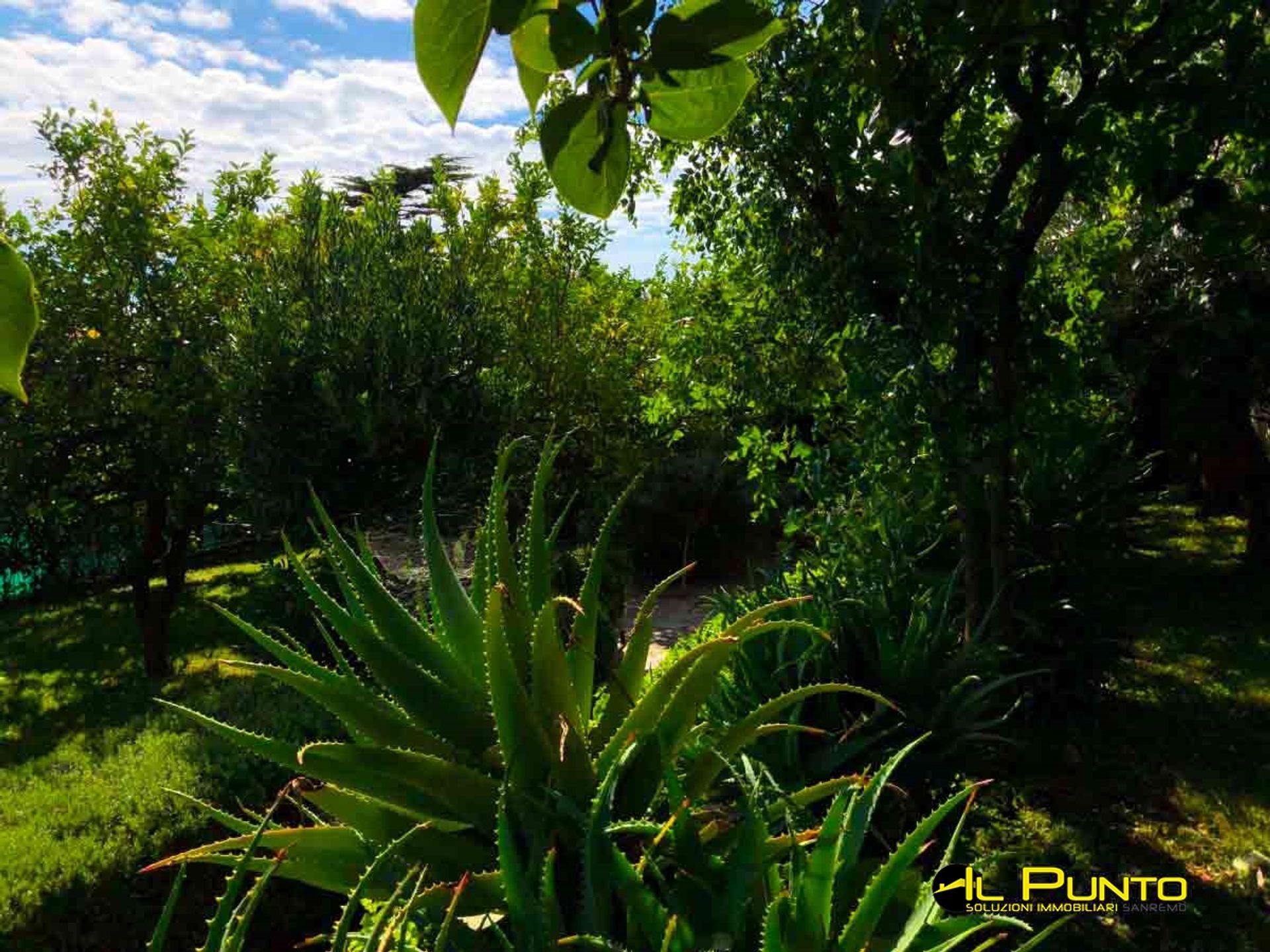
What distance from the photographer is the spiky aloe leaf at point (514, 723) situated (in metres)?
1.59

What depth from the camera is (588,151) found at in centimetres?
71

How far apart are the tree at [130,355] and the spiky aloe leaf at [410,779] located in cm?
554

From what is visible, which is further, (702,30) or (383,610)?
(383,610)

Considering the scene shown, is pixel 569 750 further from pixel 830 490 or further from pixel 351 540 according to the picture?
pixel 351 540

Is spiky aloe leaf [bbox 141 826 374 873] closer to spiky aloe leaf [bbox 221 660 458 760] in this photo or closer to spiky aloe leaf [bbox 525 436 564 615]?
spiky aloe leaf [bbox 221 660 458 760]

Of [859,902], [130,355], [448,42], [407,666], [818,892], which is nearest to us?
[448,42]

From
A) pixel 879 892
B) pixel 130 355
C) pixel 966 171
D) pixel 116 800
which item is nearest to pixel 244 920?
pixel 879 892

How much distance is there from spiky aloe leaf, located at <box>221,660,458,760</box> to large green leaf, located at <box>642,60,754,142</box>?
4.04 ft

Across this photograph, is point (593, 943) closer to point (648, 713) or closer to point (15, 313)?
point (648, 713)

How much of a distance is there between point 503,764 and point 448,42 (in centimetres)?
137

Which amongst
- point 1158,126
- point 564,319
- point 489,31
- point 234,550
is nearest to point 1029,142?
point 1158,126

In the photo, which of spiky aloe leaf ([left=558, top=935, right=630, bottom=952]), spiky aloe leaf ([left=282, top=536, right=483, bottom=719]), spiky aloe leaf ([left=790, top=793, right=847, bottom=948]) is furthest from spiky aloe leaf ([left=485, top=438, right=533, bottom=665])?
spiky aloe leaf ([left=790, top=793, right=847, bottom=948])

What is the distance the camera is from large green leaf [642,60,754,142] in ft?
2.31

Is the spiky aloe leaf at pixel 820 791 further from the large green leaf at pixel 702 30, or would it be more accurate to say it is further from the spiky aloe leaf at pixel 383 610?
the large green leaf at pixel 702 30
